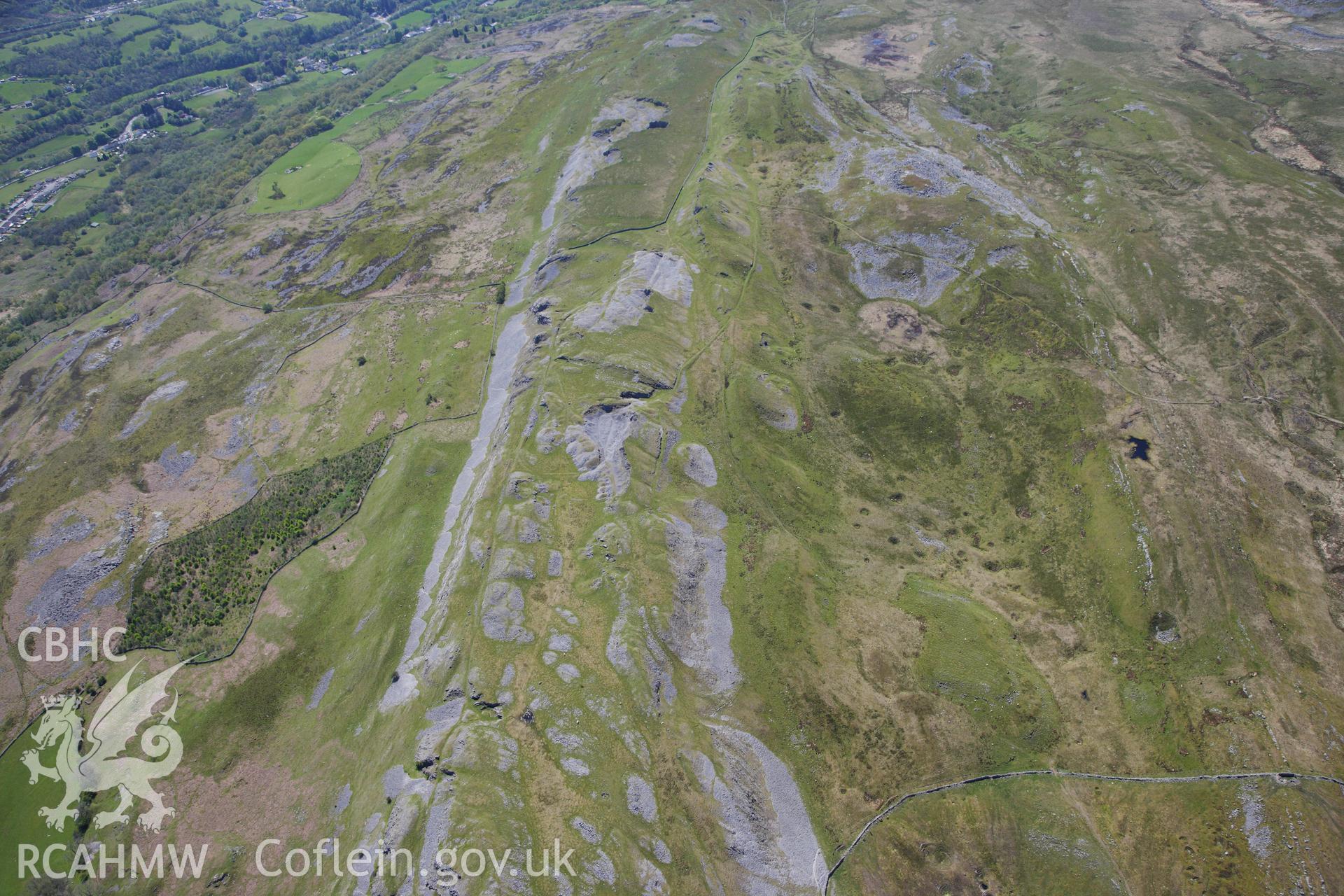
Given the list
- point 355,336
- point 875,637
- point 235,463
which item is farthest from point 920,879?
point 355,336

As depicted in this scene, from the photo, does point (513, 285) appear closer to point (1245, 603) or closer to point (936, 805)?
point (936, 805)

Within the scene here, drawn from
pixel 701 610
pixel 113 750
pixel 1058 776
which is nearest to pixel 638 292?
pixel 701 610

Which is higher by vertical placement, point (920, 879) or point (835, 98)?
point (835, 98)

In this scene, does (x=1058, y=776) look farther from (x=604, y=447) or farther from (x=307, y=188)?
(x=307, y=188)

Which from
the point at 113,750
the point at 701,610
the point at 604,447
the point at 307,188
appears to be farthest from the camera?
the point at 307,188

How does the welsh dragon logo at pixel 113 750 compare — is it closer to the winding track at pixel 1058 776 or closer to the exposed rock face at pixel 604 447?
the exposed rock face at pixel 604 447

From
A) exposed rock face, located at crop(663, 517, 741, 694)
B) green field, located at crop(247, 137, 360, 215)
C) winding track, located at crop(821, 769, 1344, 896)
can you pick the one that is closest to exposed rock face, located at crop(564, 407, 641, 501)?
exposed rock face, located at crop(663, 517, 741, 694)
